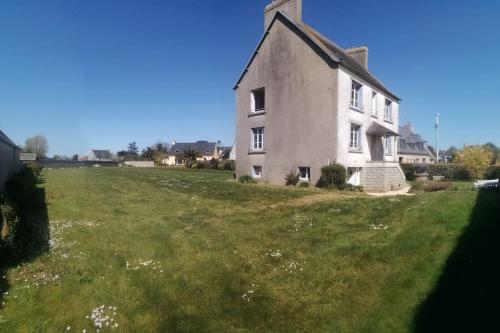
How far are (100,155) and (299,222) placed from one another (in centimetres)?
11660

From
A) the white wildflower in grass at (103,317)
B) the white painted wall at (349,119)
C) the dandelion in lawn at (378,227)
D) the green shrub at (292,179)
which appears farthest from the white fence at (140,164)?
the white wildflower in grass at (103,317)

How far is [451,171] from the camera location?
33281 mm

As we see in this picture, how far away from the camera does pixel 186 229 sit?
10219 mm

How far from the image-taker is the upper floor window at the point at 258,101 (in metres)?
26.7

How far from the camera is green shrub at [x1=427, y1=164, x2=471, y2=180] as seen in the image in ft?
106

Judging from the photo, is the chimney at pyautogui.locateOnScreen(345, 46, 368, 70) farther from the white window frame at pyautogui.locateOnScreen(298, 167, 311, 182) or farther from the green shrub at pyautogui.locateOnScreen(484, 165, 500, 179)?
the green shrub at pyautogui.locateOnScreen(484, 165, 500, 179)

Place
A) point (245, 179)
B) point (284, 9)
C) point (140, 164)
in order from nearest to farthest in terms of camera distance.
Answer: point (284, 9) < point (245, 179) < point (140, 164)

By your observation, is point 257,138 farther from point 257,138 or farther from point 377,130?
point 377,130

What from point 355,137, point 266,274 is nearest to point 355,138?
point 355,137

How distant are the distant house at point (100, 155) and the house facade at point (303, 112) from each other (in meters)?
96.6

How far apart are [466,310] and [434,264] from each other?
56.3 inches

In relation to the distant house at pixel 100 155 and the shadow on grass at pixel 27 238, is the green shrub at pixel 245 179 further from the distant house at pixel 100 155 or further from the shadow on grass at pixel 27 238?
the distant house at pixel 100 155

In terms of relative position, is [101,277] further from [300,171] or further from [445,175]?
[445,175]

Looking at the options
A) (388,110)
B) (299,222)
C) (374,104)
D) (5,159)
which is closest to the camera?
(299,222)
